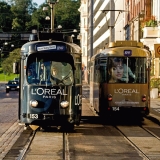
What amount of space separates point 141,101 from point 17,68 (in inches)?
243

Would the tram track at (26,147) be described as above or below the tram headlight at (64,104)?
below

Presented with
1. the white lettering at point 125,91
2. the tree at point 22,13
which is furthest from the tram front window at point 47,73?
the tree at point 22,13

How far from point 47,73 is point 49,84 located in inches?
13.7

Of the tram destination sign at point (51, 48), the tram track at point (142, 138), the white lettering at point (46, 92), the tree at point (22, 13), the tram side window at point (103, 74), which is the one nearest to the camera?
the tram track at point (142, 138)

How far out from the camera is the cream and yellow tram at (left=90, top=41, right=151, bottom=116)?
2475 centimetres

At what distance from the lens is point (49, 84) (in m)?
19.8

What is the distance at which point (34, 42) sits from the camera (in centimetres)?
2030

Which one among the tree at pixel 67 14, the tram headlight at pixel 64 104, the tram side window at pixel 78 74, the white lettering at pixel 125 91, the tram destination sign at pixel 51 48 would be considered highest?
the tree at pixel 67 14

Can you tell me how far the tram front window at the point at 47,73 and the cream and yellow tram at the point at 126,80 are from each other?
5058mm

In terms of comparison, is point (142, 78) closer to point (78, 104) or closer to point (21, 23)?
point (78, 104)

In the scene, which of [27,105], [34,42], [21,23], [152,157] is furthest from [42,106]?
[21,23]

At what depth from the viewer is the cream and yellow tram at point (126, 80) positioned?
24.8 meters

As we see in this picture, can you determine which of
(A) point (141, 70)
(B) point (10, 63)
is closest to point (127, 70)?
(A) point (141, 70)

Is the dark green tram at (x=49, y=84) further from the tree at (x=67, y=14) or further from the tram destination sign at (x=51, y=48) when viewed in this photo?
the tree at (x=67, y=14)
